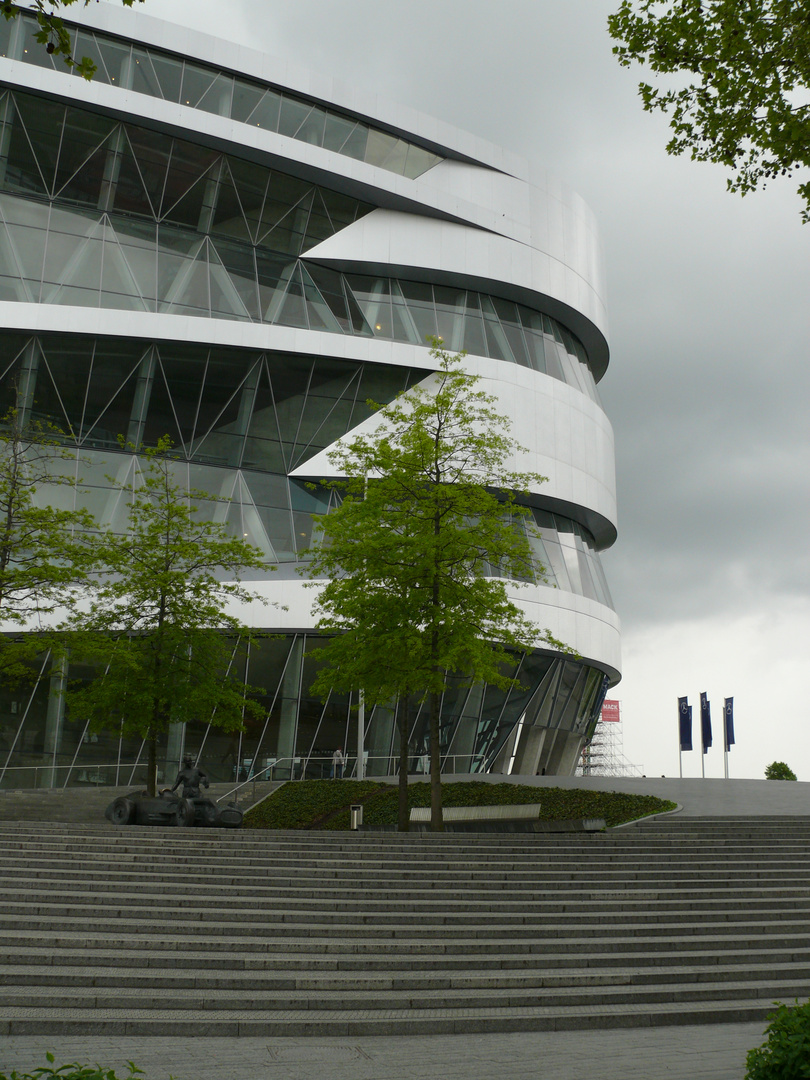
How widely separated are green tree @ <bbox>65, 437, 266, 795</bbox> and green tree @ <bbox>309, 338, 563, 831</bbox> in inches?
137

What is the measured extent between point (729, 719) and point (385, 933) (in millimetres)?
36004

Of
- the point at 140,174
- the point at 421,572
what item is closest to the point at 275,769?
the point at 421,572

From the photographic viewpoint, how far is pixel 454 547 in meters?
21.7

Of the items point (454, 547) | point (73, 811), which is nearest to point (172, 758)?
point (73, 811)

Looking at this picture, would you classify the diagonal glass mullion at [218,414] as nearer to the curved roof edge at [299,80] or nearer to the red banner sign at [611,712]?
the curved roof edge at [299,80]

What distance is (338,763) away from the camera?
34156 millimetres

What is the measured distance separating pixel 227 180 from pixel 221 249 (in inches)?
99.5

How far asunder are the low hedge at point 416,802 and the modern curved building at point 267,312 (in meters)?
5.35

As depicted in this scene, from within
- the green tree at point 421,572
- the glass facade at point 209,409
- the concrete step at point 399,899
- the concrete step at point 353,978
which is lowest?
the concrete step at point 353,978

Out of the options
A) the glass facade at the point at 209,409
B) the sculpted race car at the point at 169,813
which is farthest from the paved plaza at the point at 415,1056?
the glass facade at the point at 209,409

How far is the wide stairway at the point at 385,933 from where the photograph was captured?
873cm

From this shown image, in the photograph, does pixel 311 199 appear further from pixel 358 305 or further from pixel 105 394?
pixel 105 394

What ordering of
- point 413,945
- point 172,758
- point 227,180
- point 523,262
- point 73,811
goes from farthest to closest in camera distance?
point 523,262
point 227,180
point 172,758
point 73,811
point 413,945

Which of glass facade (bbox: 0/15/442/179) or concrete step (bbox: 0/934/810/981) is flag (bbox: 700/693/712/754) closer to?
glass facade (bbox: 0/15/442/179)
